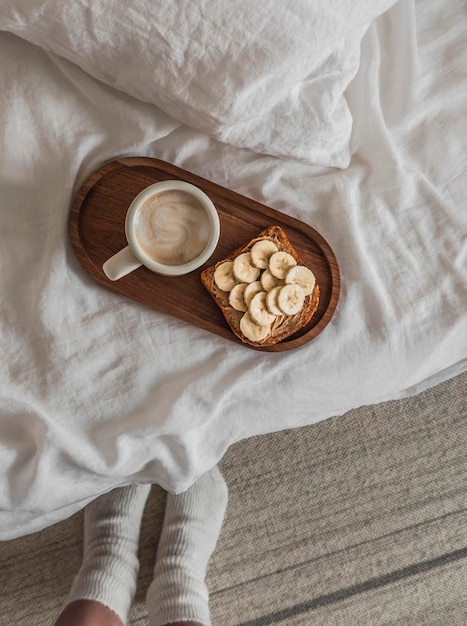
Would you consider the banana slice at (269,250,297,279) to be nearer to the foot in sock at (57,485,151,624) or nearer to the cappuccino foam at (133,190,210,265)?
the cappuccino foam at (133,190,210,265)

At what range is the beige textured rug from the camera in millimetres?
1024

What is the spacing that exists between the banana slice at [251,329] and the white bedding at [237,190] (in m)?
0.04

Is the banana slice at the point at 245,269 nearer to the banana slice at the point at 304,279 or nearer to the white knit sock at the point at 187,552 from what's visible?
the banana slice at the point at 304,279

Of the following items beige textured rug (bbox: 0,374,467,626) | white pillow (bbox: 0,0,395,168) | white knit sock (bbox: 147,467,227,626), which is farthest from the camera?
beige textured rug (bbox: 0,374,467,626)

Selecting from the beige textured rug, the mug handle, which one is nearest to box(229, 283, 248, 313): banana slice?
the mug handle

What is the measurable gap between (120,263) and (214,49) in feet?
0.82

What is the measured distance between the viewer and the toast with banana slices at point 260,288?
663 millimetres

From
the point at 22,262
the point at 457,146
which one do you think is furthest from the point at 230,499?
the point at 457,146

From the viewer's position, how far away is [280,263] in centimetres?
67

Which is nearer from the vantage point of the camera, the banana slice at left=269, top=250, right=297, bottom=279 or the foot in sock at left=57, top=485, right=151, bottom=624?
the banana slice at left=269, top=250, right=297, bottom=279

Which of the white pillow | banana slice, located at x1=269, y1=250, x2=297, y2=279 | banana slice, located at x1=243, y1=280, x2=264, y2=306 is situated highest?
the white pillow

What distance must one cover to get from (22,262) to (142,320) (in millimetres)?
162

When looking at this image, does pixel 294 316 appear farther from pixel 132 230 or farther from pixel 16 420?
pixel 16 420

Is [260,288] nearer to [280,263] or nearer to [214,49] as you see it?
[280,263]
